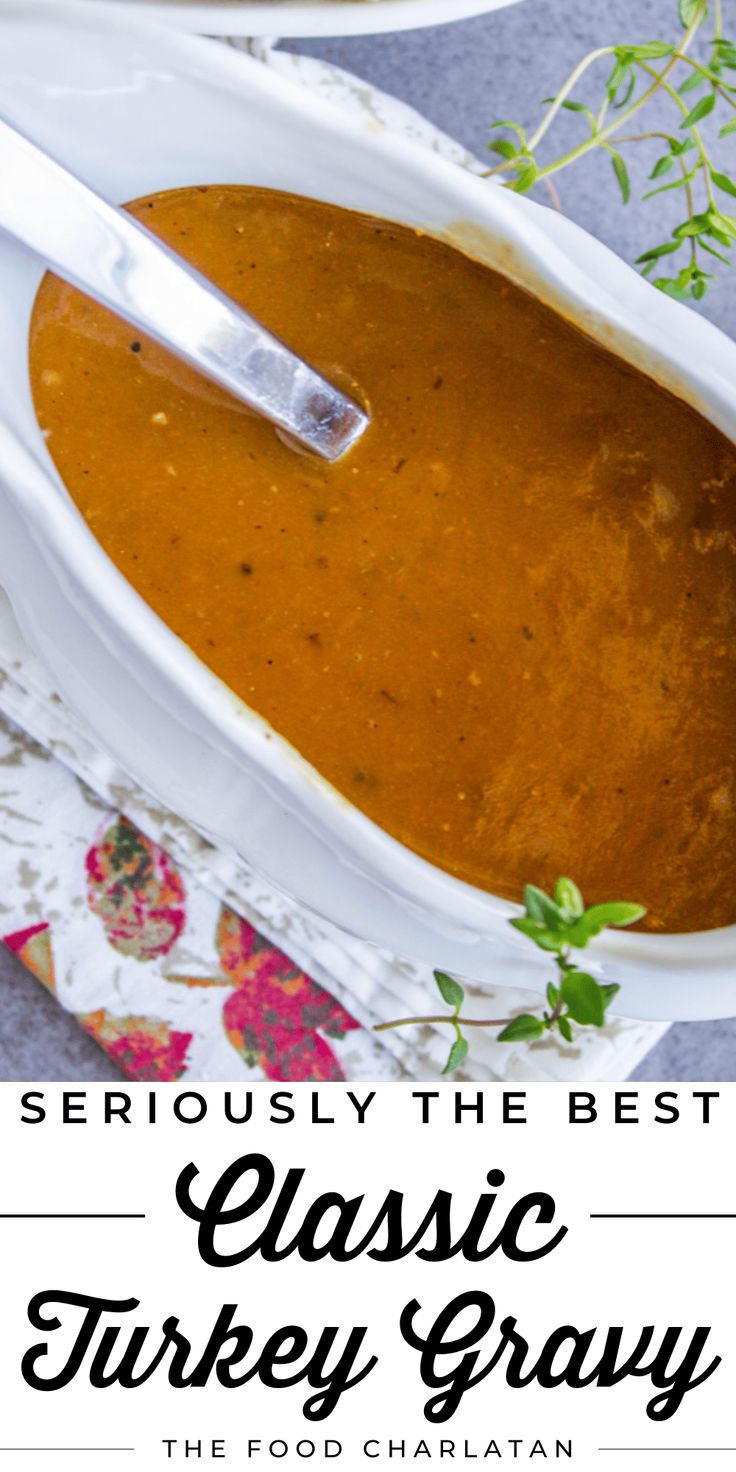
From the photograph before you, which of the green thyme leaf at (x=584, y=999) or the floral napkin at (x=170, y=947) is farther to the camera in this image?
the floral napkin at (x=170, y=947)

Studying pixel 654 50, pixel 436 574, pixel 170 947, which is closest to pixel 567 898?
pixel 436 574

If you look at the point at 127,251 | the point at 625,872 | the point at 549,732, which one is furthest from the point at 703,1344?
the point at 127,251

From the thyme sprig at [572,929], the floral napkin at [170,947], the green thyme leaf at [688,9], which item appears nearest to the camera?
the thyme sprig at [572,929]

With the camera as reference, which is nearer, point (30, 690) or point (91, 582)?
point (91, 582)

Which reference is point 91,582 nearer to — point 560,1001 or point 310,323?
point 310,323

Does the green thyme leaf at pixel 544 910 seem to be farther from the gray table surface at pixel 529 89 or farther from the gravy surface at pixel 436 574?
the gray table surface at pixel 529 89

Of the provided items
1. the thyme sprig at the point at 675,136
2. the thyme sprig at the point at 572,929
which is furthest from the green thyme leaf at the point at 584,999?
the thyme sprig at the point at 675,136
